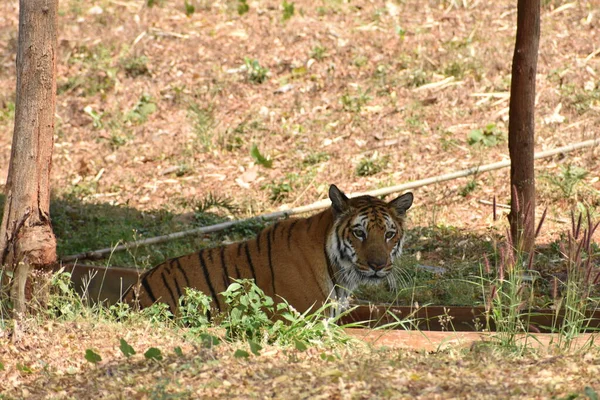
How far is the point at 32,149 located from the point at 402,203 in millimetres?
2312

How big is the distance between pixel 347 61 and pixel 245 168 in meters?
2.45

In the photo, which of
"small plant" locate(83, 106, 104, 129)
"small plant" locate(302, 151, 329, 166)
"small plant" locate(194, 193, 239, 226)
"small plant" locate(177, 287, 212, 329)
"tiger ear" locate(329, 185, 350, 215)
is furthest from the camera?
"small plant" locate(83, 106, 104, 129)

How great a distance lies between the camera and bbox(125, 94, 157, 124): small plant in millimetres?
11273

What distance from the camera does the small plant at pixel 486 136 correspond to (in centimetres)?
944

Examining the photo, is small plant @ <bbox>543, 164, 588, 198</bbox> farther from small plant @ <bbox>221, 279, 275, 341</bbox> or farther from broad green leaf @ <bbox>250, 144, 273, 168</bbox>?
small plant @ <bbox>221, 279, 275, 341</bbox>

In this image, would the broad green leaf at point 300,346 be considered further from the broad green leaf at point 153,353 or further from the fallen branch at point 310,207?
the fallen branch at point 310,207

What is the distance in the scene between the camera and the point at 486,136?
9.52 metres

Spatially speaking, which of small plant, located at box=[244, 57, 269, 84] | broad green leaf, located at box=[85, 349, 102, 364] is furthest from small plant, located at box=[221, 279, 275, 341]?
small plant, located at box=[244, 57, 269, 84]

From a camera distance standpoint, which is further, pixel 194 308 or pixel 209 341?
pixel 194 308

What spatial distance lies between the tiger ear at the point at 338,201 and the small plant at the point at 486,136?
4209 millimetres

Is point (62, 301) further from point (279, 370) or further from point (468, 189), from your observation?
point (468, 189)

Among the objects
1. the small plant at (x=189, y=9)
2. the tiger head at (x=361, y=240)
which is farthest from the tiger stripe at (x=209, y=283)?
the small plant at (x=189, y=9)

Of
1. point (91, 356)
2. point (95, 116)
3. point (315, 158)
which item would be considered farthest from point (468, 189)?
point (91, 356)

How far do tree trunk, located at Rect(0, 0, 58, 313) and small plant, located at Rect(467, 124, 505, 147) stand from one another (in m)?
5.58
